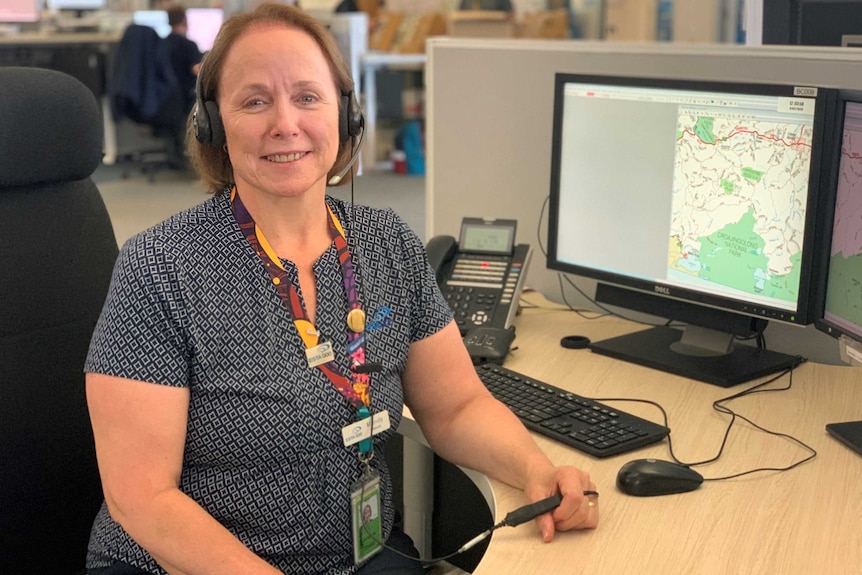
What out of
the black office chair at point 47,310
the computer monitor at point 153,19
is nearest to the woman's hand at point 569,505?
the black office chair at point 47,310

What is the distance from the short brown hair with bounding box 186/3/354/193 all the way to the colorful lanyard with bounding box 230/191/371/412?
73 mm

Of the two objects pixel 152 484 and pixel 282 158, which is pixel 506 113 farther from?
pixel 152 484

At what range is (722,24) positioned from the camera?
6.69m

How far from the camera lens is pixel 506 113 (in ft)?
7.11

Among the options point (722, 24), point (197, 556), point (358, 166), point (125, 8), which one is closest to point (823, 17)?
point (358, 166)

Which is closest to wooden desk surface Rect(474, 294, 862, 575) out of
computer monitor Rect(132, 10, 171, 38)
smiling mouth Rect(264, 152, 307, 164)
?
smiling mouth Rect(264, 152, 307, 164)

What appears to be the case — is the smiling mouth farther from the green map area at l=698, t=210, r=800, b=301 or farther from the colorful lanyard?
the green map area at l=698, t=210, r=800, b=301

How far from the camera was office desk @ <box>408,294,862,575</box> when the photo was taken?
1084 mm

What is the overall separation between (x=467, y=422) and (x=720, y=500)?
0.35 meters

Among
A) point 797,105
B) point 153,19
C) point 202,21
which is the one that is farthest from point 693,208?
point 153,19

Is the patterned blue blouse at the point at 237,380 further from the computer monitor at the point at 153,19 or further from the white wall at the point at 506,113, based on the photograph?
the computer monitor at the point at 153,19

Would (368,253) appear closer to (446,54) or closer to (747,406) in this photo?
(747,406)

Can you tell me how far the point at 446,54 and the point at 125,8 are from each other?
738 cm

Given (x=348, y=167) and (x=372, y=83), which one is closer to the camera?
A: (x=348, y=167)
